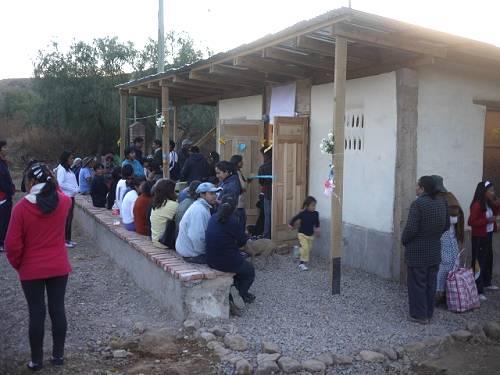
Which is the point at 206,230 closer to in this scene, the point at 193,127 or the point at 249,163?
the point at 249,163

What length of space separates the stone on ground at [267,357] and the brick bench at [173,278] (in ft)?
3.08

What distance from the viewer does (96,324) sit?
16.1 feet

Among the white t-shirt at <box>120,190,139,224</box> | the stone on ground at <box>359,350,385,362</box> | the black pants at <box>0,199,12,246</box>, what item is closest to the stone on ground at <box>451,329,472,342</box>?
the stone on ground at <box>359,350,385,362</box>

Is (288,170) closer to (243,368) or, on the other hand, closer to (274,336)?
(274,336)

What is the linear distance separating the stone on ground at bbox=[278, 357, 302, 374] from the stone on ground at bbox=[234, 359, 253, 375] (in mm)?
248

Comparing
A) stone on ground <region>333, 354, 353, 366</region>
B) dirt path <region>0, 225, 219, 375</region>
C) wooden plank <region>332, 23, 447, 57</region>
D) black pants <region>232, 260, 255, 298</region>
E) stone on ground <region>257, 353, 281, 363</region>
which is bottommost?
dirt path <region>0, 225, 219, 375</region>

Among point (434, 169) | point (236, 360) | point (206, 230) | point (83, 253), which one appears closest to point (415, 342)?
point (236, 360)

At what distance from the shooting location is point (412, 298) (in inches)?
198

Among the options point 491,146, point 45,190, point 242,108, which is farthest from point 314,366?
point 242,108

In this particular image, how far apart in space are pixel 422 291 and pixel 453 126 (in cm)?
268

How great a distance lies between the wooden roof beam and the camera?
6817 mm

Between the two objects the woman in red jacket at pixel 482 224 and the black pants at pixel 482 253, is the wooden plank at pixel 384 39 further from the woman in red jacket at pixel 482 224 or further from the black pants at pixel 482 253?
the black pants at pixel 482 253

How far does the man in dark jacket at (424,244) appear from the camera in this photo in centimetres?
491

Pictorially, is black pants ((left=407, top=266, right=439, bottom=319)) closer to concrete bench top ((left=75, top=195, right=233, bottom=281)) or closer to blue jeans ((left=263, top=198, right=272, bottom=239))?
concrete bench top ((left=75, top=195, right=233, bottom=281))
